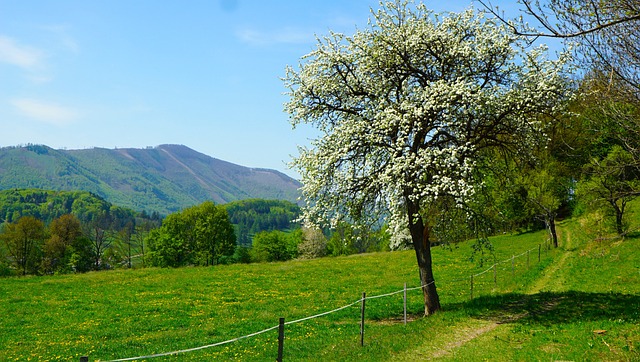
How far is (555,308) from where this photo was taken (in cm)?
2172

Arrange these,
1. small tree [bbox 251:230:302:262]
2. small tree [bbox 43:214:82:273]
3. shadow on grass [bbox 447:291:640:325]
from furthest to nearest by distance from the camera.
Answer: small tree [bbox 251:230:302:262]
small tree [bbox 43:214:82:273]
shadow on grass [bbox 447:291:640:325]

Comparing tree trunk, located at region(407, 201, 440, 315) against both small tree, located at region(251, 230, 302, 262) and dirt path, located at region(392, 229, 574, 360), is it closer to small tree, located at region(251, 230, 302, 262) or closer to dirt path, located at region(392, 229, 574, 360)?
dirt path, located at region(392, 229, 574, 360)

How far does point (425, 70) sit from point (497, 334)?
12.3 metres

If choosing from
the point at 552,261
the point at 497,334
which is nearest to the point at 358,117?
the point at 497,334

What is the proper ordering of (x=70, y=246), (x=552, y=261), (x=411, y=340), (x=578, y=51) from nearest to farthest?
(x=578, y=51)
(x=411, y=340)
(x=552, y=261)
(x=70, y=246)

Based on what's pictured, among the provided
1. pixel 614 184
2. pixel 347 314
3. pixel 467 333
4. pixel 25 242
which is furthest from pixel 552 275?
pixel 25 242

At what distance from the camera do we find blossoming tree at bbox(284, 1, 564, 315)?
816 inches

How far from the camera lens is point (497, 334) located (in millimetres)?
18172

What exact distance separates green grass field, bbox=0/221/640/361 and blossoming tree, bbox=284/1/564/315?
16.1 feet

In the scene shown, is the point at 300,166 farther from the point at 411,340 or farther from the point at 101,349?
the point at 101,349

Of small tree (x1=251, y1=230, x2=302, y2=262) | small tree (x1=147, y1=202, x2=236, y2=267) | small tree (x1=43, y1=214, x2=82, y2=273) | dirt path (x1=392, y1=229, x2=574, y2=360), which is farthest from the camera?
small tree (x1=251, y1=230, x2=302, y2=262)

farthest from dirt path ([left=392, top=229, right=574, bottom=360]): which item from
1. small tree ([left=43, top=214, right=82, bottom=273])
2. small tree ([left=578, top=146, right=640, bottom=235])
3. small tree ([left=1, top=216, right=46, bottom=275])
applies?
small tree ([left=43, top=214, right=82, bottom=273])

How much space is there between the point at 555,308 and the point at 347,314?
11.5 metres

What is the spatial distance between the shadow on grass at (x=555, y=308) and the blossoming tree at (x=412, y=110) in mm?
2810
